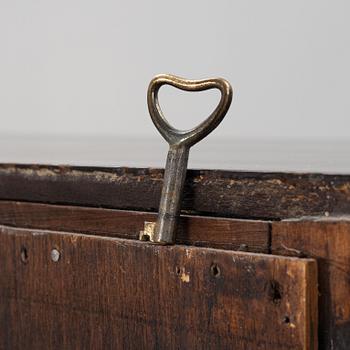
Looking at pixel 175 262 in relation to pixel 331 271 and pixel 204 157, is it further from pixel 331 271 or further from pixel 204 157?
pixel 204 157

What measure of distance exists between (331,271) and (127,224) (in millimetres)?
228

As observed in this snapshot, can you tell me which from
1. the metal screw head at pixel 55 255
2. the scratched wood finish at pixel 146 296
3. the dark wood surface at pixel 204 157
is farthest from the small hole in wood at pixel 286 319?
the metal screw head at pixel 55 255

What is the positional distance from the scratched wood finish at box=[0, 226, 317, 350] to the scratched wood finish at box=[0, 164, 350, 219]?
0.04 m

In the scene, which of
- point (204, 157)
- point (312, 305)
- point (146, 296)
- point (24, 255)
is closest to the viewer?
point (312, 305)

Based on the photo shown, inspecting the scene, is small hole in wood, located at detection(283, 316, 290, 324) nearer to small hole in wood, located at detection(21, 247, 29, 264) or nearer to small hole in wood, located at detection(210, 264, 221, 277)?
small hole in wood, located at detection(210, 264, 221, 277)

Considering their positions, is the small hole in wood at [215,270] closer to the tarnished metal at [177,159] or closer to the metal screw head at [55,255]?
the tarnished metal at [177,159]

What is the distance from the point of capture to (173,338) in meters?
0.90

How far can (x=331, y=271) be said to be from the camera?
81cm

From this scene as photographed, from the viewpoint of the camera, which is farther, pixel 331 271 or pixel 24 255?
pixel 24 255

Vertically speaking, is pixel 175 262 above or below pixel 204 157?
below

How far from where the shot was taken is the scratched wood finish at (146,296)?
82cm

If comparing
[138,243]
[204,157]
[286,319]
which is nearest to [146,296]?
[138,243]

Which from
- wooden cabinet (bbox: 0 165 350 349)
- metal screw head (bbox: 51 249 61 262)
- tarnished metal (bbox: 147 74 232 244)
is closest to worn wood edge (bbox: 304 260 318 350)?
wooden cabinet (bbox: 0 165 350 349)

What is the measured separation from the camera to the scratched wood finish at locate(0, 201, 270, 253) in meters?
0.87
